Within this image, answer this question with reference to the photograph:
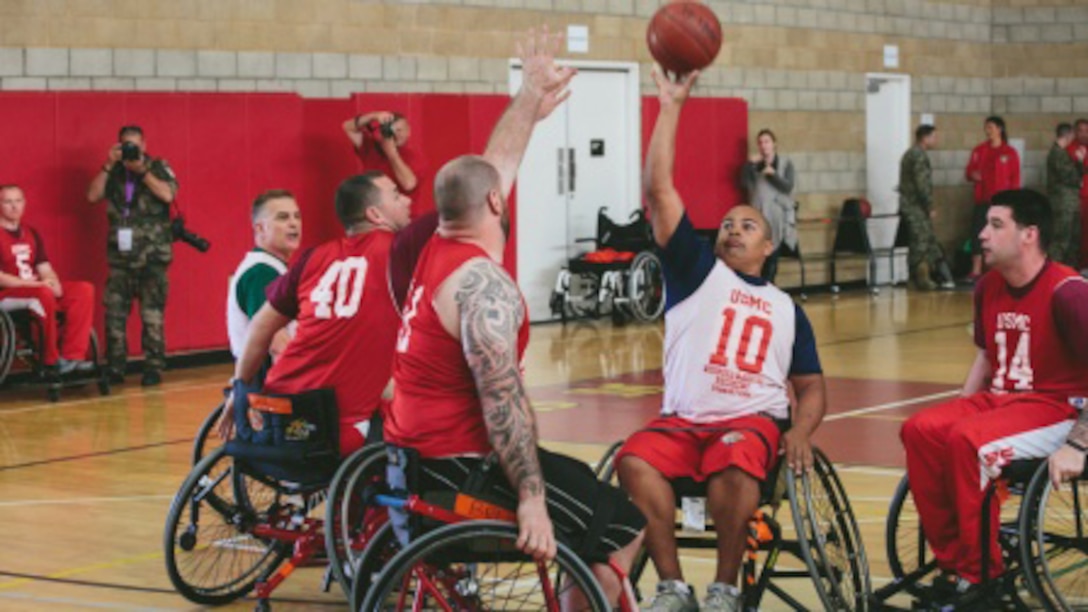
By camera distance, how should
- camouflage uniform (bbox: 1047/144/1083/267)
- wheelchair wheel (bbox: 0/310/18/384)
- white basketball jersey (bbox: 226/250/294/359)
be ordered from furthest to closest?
camouflage uniform (bbox: 1047/144/1083/267) → wheelchair wheel (bbox: 0/310/18/384) → white basketball jersey (bbox: 226/250/294/359)

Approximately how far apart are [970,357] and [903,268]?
22.3 feet

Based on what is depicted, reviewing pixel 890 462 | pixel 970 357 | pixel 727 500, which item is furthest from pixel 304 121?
pixel 727 500

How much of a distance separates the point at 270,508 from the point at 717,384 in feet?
4.97

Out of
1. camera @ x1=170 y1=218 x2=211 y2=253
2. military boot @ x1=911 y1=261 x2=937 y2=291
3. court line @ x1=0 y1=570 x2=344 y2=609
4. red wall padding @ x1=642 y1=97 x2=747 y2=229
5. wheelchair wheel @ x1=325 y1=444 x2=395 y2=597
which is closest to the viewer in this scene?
wheelchair wheel @ x1=325 y1=444 x2=395 y2=597

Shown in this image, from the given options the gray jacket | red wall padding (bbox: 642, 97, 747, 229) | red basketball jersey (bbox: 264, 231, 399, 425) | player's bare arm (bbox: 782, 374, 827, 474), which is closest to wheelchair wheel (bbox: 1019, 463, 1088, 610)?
player's bare arm (bbox: 782, 374, 827, 474)

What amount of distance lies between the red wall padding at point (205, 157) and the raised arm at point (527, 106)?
264 inches

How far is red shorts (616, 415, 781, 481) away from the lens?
4.96 m

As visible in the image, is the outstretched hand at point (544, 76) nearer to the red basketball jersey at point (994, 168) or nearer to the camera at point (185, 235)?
the camera at point (185, 235)

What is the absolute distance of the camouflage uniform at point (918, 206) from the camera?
17.8 metres

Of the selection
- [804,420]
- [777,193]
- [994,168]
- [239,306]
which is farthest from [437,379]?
[994,168]

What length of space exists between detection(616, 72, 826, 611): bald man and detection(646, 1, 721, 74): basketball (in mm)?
284

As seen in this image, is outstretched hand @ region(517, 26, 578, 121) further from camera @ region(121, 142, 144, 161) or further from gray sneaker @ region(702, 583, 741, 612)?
camera @ region(121, 142, 144, 161)

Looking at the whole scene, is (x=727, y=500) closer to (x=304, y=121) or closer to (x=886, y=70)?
(x=304, y=121)

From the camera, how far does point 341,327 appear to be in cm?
550
